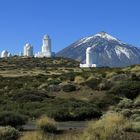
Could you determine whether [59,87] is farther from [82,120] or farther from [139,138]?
[139,138]

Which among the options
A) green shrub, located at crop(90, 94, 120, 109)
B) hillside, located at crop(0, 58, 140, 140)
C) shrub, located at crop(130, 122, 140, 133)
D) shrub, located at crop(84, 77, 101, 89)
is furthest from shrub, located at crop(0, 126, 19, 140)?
shrub, located at crop(84, 77, 101, 89)

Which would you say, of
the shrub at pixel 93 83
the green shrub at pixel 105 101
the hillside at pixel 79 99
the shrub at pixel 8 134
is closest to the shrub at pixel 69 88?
the hillside at pixel 79 99

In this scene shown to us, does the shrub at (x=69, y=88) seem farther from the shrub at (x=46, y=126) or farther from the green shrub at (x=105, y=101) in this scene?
the shrub at (x=46, y=126)

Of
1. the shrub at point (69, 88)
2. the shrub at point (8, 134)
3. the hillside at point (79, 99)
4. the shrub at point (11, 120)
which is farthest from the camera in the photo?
the shrub at point (69, 88)

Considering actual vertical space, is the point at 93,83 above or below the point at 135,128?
above

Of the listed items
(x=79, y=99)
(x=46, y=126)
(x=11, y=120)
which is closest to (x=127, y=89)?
(x=79, y=99)

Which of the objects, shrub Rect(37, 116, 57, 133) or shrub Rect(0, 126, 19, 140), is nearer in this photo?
shrub Rect(0, 126, 19, 140)

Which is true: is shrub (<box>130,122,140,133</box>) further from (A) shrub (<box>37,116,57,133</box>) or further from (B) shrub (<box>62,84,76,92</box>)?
(B) shrub (<box>62,84,76,92</box>)

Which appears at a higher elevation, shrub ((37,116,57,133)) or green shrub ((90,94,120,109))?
green shrub ((90,94,120,109))

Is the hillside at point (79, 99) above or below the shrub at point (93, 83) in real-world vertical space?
below

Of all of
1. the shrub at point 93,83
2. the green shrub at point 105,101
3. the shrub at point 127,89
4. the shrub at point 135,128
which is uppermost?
the shrub at point 93,83

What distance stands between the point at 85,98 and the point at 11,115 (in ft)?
66.7

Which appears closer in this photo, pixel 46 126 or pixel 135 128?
pixel 135 128

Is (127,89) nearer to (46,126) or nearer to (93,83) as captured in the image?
(93,83)
